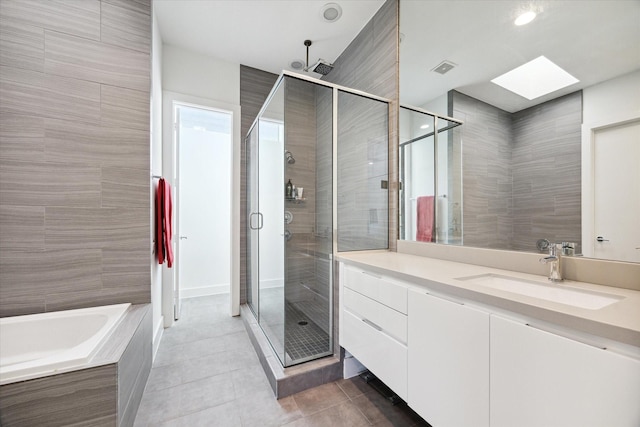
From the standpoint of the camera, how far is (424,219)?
1.89 meters

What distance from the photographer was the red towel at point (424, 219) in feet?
6.06

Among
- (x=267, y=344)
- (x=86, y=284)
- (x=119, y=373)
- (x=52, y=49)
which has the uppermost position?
(x=52, y=49)

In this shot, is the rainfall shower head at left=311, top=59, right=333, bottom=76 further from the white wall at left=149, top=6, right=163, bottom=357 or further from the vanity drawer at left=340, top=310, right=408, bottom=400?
the vanity drawer at left=340, top=310, right=408, bottom=400

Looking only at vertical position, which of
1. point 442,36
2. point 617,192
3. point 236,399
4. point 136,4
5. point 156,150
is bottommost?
point 236,399

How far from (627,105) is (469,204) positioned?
29.0 inches

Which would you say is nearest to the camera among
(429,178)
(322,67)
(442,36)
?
(442,36)

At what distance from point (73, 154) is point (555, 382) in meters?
2.64

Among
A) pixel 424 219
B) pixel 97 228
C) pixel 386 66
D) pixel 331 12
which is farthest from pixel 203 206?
pixel 424 219

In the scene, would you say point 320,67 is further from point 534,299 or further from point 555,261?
point 534,299

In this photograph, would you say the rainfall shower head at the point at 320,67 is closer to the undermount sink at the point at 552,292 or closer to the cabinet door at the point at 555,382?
the undermount sink at the point at 552,292

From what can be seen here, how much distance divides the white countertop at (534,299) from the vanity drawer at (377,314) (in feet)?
0.64

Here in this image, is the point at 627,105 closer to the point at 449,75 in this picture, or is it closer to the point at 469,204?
the point at 469,204

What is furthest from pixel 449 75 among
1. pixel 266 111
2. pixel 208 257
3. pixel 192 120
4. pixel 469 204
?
pixel 208 257

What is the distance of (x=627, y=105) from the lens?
0.99 meters
